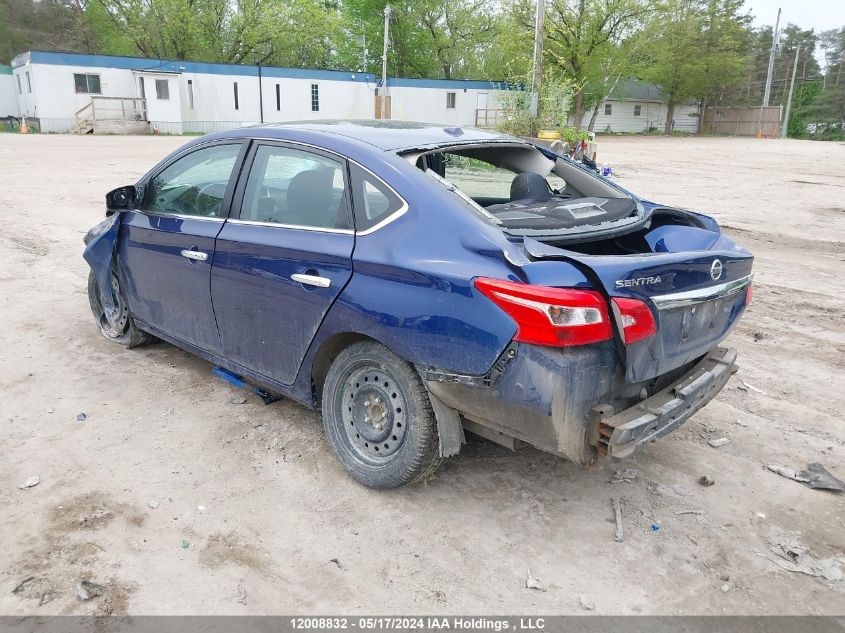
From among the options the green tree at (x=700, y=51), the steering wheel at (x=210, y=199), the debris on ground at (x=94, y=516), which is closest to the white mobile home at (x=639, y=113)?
the green tree at (x=700, y=51)

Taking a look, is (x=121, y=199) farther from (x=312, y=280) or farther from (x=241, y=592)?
(x=241, y=592)

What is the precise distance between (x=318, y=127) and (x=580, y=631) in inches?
109

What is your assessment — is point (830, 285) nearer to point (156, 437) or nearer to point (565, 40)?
point (156, 437)

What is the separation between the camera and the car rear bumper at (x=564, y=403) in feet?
8.38

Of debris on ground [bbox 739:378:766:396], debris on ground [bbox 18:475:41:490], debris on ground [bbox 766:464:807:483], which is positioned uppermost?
debris on ground [bbox 739:378:766:396]

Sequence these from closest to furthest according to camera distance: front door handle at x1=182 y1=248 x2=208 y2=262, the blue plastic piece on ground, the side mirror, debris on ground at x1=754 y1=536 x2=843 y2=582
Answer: debris on ground at x1=754 y1=536 x2=843 y2=582
front door handle at x1=182 y1=248 x2=208 y2=262
the blue plastic piece on ground
the side mirror

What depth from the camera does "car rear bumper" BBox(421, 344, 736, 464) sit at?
101 inches

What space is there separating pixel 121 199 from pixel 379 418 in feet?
8.34

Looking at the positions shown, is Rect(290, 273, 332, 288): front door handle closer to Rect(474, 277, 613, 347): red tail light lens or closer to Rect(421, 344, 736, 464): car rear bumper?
Rect(421, 344, 736, 464): car rear bumper

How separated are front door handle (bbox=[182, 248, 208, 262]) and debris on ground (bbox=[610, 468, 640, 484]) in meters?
2.56

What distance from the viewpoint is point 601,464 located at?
11.8 feet

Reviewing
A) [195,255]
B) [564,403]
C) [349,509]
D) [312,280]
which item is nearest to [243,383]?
[195,255]

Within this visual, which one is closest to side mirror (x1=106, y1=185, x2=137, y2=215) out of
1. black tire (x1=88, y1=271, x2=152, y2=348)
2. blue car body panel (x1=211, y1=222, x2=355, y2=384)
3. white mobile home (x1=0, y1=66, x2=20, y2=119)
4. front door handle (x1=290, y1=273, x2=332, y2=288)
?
black tire (x1=88, y1=271, x2=152, y2=348)

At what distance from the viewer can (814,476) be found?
348 cm
